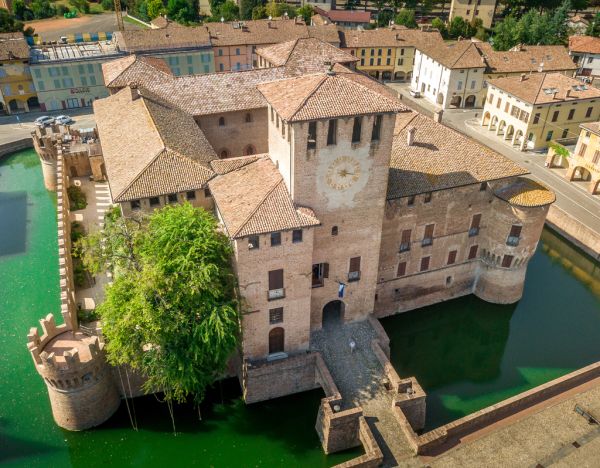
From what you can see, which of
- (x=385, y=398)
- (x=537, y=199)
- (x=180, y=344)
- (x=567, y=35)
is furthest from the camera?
(x=567, y=35)

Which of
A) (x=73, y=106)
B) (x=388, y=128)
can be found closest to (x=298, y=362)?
(x=388, y=128)

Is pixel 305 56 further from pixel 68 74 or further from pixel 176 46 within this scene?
pixel 68 74

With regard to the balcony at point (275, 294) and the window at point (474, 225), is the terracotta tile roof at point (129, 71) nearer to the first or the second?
the balcony at point (275, 294)

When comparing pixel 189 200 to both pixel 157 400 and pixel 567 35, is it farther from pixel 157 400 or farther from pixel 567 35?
pixel 567 35

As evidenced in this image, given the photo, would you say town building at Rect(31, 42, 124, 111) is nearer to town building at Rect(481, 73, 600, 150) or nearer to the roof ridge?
town building at Rect(481, 73, 600, 150)

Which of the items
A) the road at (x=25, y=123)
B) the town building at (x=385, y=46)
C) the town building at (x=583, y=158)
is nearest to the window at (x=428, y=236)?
the town building at (x=583, y=158)

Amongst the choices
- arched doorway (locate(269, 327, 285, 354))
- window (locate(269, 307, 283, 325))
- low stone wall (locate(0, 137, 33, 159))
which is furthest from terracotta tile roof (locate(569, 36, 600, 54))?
low stone wall (locate(0, 137, 33, 159))
